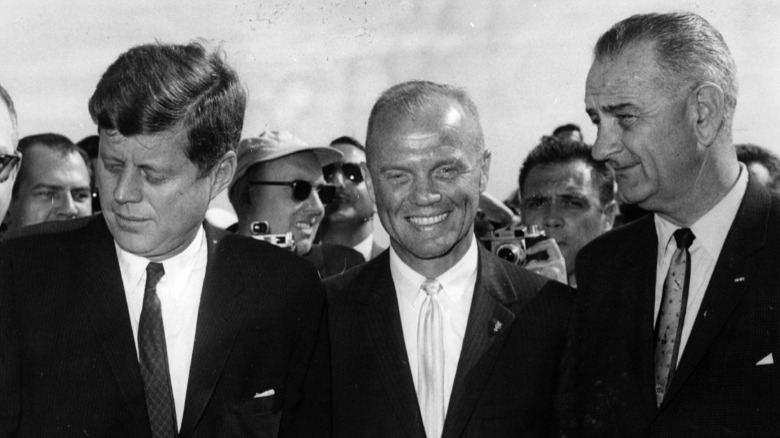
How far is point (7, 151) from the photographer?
3797 millimetres

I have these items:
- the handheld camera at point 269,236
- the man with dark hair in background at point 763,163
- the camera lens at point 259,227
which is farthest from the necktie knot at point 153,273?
the man with dark hair in background at point 763,163

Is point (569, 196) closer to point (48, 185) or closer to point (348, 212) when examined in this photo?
point (348, 212)

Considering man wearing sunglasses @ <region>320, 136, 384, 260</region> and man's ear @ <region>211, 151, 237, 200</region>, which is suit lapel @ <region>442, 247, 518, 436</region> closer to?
man's ear @ <region>211, 151, 237, 200</region>

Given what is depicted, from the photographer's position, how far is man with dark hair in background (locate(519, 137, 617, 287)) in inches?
223

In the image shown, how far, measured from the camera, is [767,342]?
122 inches

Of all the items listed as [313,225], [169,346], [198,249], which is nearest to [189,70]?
[198,249]

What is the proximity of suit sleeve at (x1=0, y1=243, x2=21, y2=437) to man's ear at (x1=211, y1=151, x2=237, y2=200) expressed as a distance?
29.9 inches

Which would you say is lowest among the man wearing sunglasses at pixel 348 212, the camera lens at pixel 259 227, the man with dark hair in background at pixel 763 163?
the man wearing sunglasses at pixel 348 212

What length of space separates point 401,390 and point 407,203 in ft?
2.36

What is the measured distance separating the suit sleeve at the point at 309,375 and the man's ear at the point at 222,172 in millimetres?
472

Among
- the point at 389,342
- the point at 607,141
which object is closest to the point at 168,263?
the point at 389,342

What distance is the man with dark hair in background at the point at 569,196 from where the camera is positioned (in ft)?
18.6

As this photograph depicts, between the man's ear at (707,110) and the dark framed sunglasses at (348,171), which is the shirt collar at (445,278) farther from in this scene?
the dark framed sunglasses at (348,171)

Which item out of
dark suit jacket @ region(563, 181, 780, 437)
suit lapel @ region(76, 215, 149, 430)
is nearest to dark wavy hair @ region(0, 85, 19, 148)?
suit lapel @ region(76, 215, 149, 430)
